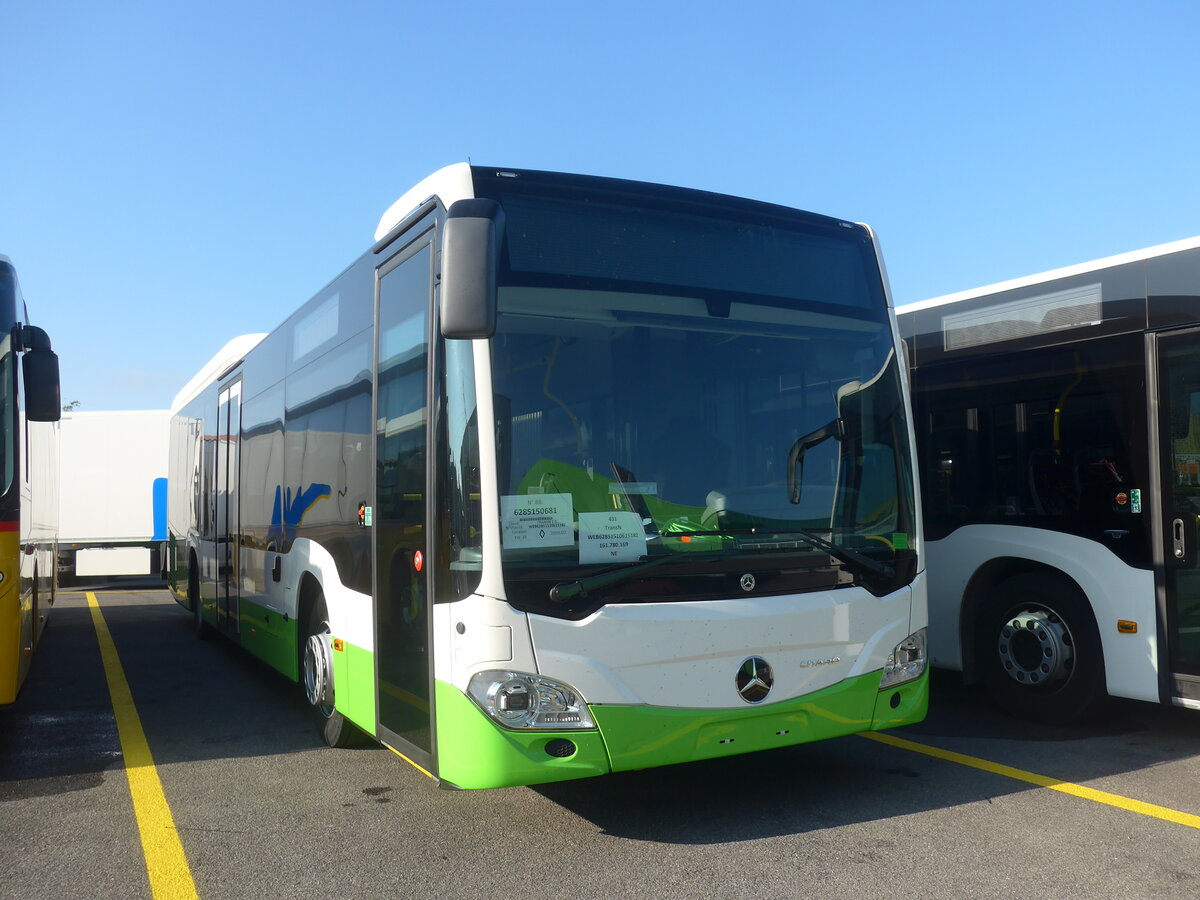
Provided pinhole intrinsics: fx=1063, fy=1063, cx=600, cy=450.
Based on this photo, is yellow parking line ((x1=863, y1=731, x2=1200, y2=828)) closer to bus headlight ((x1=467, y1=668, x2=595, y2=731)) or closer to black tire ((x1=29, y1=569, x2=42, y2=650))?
bus headlight ((x1=467, y1=668, x2=595, y2=731))

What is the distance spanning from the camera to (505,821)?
4.87 metres

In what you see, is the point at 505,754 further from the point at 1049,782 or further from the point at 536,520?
the point at 1049,782

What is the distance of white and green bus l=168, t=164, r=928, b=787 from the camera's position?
4.27 m

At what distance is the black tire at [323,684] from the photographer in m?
6.26

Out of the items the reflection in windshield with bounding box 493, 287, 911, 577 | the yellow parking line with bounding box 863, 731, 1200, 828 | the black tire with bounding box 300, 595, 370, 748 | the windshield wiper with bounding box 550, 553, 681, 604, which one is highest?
the reflection in windshield with bounding box 493, 287, 911, 577

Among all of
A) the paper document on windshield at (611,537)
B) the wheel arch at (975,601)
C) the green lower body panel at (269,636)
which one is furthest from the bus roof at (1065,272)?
the green lower body panel at (269,636)

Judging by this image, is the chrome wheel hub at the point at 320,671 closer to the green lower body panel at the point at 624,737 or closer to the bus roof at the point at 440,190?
the green lower body panel at the point at 624,737

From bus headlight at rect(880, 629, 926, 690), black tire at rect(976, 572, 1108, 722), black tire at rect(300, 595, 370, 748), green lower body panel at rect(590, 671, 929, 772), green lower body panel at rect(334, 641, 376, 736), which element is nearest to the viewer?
green lower body panel at rect(590, 671, 929, 772)

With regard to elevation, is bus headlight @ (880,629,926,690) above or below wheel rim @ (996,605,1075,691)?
above

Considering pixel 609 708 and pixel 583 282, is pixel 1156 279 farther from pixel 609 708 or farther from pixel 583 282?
pixel 609 708

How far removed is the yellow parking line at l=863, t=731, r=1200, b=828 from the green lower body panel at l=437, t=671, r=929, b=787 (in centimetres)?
130

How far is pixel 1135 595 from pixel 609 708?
369 centimetres

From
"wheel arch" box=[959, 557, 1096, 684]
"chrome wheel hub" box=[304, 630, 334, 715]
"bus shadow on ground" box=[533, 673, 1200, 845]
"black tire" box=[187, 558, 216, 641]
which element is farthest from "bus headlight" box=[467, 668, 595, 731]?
"black tire" box=[187, 558, 216, 641]

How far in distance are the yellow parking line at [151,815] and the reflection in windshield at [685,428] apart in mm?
1826
